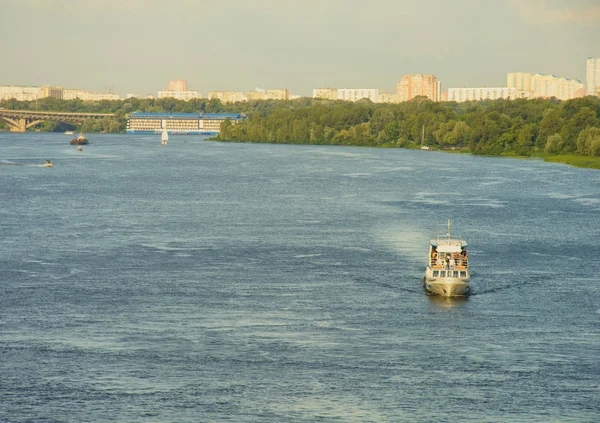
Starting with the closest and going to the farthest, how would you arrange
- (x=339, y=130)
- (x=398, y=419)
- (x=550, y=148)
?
(x=398, y=419) < (x=550, y=148) < (x=339, y=130)

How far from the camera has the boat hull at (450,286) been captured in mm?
41594

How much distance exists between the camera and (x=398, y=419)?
91.3 ft

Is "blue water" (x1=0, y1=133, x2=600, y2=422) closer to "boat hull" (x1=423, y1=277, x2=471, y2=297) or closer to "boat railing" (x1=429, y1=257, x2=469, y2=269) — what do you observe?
"boat hull" (x1=423, y1=277, x2=471, y2=297)

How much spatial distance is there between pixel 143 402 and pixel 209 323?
807 centimetres

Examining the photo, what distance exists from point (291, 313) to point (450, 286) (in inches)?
287

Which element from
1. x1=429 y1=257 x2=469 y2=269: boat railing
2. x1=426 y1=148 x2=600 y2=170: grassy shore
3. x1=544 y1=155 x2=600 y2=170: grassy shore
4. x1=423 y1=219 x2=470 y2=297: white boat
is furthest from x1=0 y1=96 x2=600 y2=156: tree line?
x1=429 y1=257 x2=469 y2=269: boat railing

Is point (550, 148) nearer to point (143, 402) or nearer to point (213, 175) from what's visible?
point (213, 175)

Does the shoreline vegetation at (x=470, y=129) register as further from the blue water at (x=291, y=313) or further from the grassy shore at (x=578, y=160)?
the blue water at (x=291, y=313)

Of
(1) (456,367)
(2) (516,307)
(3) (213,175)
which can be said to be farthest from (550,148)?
(1) (456,367)

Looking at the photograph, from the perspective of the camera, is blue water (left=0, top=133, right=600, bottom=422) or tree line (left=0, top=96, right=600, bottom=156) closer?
blue water (left=0, top=133, right=600, bottom=422)

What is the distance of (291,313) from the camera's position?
38.2m

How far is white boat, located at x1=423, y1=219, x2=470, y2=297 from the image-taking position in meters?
41.7

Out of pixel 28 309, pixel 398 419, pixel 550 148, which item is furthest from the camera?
pixel 550 148

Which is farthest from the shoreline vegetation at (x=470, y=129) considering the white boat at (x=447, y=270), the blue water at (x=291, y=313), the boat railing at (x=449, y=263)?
the boat railing at (x=449, y=263)
